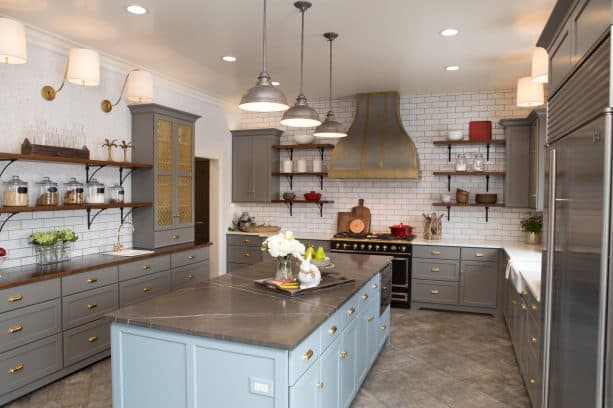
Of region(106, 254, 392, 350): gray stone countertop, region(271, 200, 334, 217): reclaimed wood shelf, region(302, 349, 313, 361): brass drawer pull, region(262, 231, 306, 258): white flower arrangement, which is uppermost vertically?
region(271, 200, 334, 217): reclaimed wood shelf

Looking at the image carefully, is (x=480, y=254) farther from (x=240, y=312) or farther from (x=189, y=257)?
(x=240, y=312)

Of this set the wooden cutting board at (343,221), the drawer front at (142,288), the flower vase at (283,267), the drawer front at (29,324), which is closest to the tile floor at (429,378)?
the drawer front at (29,324)

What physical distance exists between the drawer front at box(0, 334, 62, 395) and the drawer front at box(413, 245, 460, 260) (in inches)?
167

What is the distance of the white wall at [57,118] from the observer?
392 cm

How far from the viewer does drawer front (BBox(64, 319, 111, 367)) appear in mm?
3863

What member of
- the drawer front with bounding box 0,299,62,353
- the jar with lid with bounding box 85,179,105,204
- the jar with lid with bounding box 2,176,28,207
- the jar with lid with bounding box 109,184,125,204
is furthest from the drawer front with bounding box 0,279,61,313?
the jar with lid with bounding box 109,184,125,204

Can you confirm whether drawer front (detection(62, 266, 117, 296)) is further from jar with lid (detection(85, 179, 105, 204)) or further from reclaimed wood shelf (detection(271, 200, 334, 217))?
reclaimed wood shelf (detection(271, 200, 334, 217))

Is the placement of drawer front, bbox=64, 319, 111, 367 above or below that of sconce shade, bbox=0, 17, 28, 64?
below

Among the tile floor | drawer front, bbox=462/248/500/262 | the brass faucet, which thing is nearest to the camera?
the tile floor

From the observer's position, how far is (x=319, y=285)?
127 inches

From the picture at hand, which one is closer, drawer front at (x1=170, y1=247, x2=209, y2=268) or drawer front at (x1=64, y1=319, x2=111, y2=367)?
drawer front at (x1=64, y1=319, x2=111, y2=367)

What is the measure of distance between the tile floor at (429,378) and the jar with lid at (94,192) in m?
1.55

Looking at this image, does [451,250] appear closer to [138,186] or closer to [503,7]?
[503,7]

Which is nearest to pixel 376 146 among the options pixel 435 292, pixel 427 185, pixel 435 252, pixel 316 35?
pixel 427 185
